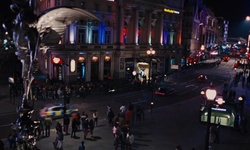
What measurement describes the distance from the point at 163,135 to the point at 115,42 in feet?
101

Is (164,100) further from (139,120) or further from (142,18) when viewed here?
(142,18)

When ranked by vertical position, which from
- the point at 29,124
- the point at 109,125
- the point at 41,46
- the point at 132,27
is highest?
the point at 132,27

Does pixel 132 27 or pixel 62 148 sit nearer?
pixel 62 148

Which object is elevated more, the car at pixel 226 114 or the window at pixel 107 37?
the window at pixel 107 37

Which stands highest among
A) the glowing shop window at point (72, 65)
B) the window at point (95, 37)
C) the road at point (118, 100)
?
the window at point (95, 37)

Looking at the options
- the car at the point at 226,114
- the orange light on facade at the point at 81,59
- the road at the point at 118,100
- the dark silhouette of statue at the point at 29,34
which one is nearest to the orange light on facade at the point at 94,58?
the orange light on facade at the point at 81,59

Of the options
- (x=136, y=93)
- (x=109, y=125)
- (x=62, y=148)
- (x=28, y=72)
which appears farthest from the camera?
(x=136, y=93)

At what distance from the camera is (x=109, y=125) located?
85.1 ft

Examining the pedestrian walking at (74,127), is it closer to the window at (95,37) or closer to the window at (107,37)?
the window at (95,37)

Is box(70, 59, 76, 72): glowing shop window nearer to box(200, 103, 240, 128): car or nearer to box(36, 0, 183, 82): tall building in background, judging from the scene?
box(36, 0, 183, 82): tall building in background

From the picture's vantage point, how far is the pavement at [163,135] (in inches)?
840

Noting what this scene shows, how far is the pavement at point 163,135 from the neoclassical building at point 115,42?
15185 millimetres

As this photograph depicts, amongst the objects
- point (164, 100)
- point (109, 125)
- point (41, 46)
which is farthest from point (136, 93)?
point (41, 46)

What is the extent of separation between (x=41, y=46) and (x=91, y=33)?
40.3 meters
